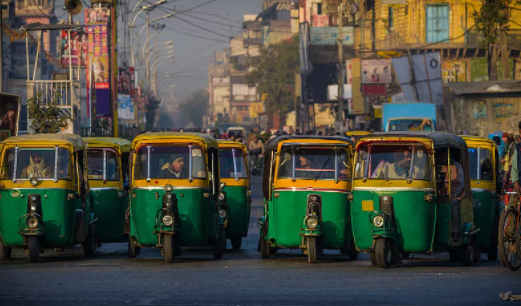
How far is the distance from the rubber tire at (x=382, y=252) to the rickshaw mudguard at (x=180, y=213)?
304 cm

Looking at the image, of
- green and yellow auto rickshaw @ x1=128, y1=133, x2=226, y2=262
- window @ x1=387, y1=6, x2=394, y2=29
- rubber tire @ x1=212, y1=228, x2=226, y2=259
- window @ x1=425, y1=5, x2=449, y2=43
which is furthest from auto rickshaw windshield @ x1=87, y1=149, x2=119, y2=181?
window @ x1=387, y1=6, x2=394, y2=29

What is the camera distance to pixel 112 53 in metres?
44.4

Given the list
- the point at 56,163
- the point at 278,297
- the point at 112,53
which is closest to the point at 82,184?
the point at 56,163

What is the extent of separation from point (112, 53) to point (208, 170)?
28.8m

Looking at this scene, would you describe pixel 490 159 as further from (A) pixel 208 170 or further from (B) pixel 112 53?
(B) pixel 112 53

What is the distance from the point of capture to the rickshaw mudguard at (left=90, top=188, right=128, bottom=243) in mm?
18078

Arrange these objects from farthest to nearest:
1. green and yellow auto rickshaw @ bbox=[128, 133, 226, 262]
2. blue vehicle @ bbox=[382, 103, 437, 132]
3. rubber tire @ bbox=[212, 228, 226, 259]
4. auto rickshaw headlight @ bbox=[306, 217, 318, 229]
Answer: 1. blue vehicle @ bbox=[382, 103, 437, 132]
2. rubber tire @ bbox=[212, 228, 226, 259]
3. green and yellow auto rickshaw @ bbox=[128, 133, 226, 262]
4. auto rickshaw headlight @ bbox=[306, 217, 318, 229]

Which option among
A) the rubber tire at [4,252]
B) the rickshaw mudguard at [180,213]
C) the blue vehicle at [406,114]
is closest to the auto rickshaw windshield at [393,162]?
the rickshaw mudguard at [180,213]

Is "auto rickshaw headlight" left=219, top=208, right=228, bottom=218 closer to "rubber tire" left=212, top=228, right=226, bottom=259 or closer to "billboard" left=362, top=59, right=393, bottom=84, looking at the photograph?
"rubber tire" left=212, top=228, right=226, bottom=259

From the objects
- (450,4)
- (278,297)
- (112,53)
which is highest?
(450,4)

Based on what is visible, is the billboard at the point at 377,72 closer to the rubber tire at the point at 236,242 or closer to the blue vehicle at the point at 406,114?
the blue vehicle at the point at 406,114

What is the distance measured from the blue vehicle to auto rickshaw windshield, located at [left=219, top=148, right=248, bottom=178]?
24001mm

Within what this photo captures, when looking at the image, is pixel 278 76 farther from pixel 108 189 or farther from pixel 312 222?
pixel 312 222

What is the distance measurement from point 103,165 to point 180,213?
2.82 m
